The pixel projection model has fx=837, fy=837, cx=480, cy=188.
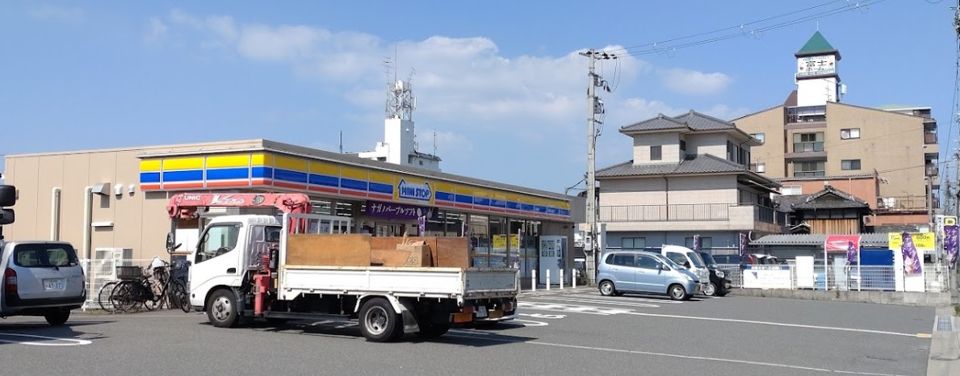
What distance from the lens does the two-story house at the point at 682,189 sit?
154 ft

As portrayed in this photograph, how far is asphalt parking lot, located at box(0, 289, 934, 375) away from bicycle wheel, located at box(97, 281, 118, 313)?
61 centimetres

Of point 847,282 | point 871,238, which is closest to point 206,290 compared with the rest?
point 847,282

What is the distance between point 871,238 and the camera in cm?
4328

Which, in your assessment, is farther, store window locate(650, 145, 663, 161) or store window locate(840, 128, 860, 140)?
store window locate(840, 128, 860, 140)

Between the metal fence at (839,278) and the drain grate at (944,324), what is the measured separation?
351 inches

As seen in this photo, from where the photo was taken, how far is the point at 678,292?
27188 mm

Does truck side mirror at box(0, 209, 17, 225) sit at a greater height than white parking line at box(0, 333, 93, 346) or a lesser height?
greater

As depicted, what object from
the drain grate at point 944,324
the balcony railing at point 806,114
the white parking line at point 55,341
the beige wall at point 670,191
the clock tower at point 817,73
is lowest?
the drain grate at point 944,324

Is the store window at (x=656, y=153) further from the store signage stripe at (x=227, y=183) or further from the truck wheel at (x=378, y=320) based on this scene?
the truck wheel at (x=378, y=320)

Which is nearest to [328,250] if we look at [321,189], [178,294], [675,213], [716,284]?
[178,294]

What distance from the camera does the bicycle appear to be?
18438mm

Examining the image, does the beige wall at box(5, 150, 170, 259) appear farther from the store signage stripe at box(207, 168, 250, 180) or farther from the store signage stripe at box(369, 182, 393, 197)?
the store signage stripe at box(369, 182, 393, 197)

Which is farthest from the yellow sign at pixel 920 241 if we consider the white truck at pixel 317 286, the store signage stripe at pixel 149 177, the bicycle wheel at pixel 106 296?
the bicycle wheel at pixel 106 296

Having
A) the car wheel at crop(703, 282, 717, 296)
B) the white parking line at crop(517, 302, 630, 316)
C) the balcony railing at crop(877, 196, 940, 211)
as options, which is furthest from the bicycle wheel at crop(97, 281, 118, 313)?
the balcony railing at crop(877, 196, 940, 211)
